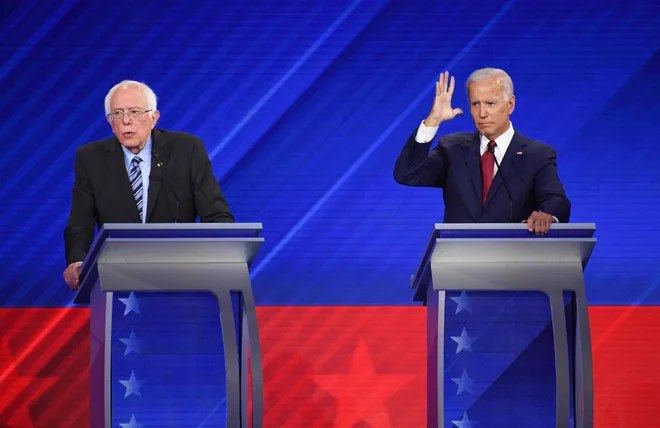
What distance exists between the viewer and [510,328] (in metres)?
2.99

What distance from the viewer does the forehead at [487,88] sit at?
3541 millimetres

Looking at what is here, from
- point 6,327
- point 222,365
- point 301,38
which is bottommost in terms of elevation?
point 222,365

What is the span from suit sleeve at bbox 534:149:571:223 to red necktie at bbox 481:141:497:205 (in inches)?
5.7

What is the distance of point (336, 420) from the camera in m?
4.69

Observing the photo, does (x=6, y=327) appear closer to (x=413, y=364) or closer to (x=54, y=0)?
(x=54, y=0)

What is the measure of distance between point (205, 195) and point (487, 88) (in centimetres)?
98

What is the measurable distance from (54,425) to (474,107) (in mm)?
2356

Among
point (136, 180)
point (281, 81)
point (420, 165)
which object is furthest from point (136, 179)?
point (281, 81)

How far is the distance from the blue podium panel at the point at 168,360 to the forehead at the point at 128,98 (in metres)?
0.82

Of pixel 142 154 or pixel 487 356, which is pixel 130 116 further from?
pixel 487 356

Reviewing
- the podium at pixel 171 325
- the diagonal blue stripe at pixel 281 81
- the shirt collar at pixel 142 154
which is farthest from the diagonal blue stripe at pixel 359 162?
the podium at pixel 171 325

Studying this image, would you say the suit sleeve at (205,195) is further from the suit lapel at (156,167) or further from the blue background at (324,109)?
the blue background at (324,109)

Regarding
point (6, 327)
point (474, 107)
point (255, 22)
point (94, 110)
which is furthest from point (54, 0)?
point (474, 107)

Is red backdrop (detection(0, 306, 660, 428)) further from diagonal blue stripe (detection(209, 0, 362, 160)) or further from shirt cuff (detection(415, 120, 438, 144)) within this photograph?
shirt cuff (detection(415, 120, 438, 144))
